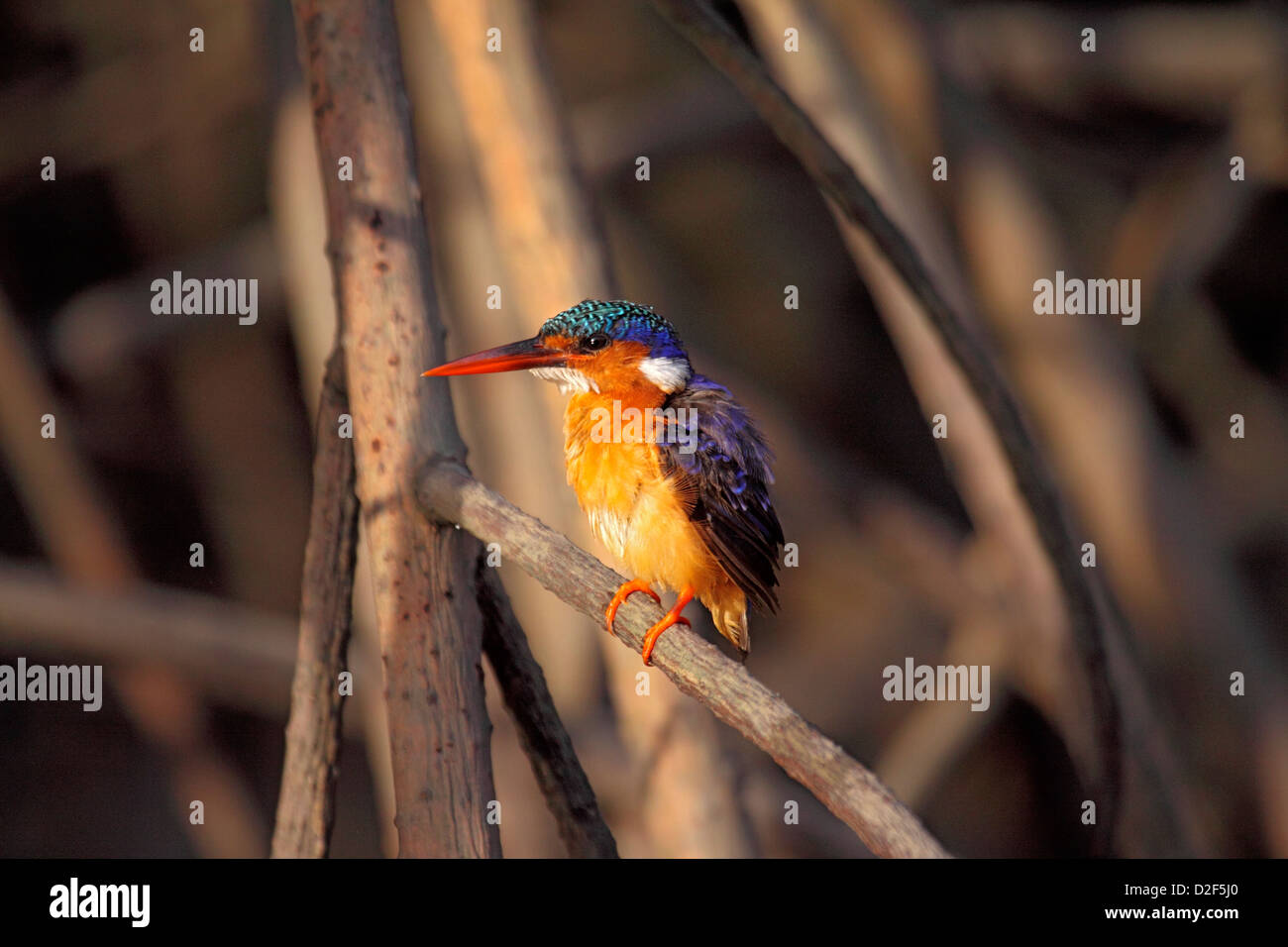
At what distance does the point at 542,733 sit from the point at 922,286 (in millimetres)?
601

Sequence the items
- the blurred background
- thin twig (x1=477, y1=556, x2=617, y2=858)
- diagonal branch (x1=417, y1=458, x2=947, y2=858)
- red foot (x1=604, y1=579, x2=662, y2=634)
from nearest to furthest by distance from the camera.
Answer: diagonal branch (x1=417, y1=458, x2=947, y2=858) < red foot (x1=604, y1=579, x2=662, y2=634) < thin twig (x1=477, y1=556, x2=617, y2=858) < the blurred background

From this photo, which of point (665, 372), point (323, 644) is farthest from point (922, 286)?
point (323, 644)

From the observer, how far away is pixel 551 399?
1792 mm

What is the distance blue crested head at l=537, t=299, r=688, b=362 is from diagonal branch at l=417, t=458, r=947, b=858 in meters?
0.27

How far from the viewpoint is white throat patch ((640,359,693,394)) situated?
1.19 metres

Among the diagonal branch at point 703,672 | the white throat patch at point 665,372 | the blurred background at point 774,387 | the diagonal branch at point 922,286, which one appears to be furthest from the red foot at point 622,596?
the blurred background at point 774,387

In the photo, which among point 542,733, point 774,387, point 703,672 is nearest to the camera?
point 703,672

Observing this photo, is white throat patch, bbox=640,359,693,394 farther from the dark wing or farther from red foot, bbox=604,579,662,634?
red foot, bbox=604,579,662,634

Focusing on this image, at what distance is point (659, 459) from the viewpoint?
115cm

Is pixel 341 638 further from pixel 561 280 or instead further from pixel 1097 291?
pixel 1097 291

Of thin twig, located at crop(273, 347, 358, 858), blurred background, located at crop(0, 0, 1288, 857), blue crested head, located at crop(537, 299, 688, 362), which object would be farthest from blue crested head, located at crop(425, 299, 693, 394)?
blurred background, located at crop(0, 0, 1288, 857)

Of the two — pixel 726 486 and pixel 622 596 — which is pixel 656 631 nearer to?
pixel 622 596
